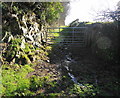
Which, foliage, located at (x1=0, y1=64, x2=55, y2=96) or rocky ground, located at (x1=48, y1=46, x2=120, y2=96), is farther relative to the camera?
rocky ground, located at (x1=48, y1=46, x2=120, y2=96)

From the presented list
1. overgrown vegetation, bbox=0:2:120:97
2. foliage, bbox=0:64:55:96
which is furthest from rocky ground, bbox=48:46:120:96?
foliage, bbox=0:64:55:96

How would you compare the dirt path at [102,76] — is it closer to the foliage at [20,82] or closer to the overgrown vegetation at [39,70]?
the overgrown vegetation at [39,70]

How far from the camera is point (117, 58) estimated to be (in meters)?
4.20

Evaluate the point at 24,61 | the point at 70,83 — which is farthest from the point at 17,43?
the point at 70,83

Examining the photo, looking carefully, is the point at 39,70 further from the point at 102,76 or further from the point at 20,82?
the point at 102,76

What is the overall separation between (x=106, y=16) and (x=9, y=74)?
5804 mm

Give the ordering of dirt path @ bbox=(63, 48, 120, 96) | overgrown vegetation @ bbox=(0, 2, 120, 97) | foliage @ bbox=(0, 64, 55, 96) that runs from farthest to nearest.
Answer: dirt path @ bbox=(63, 48, 120, 96), overgrown vegetation @ bbox=(0, 2, 120, 97), foliage @ bbox=(0, 64, 55, 96)

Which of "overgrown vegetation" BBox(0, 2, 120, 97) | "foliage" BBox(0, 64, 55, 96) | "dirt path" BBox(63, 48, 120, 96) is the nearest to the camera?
"foliage" BBox(0, 64, 55, 96)

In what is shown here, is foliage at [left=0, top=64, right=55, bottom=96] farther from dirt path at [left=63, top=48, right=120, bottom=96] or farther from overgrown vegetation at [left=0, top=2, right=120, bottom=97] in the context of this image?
dirt path at [left=63, top=48, right=120, bottom=96]

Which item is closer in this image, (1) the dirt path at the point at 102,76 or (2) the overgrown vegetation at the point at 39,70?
(2) the overgrown vegetation at the point at 39,70

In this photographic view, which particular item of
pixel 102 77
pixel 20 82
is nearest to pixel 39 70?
pixel 20 82

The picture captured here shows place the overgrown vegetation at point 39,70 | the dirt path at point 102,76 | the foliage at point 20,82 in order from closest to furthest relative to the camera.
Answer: the foliage at point 20,82, the overgrown vegetation at point 39,70, the dirt path at point 102,76

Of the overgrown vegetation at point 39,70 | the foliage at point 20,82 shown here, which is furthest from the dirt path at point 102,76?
the foliage at point 20,82

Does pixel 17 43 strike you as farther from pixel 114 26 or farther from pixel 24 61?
A: pixel 114 26
